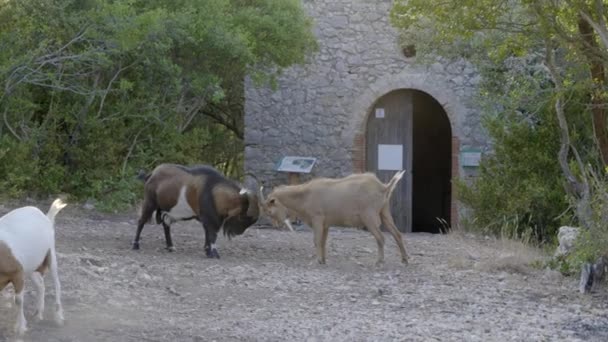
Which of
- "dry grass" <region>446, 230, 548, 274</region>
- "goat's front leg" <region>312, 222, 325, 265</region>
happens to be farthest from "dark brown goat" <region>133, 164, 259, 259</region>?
"dry grass" <region>446, 230, 548, 274</region>

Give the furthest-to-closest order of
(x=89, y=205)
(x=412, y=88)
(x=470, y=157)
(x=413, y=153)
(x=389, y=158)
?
(x=413, y=153)
(x=389, y=158)
(x=412, y=88)
(x=470, y=157)
(x=89, y=205)

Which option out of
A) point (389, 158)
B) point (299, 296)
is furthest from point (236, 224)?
point (389, 158)

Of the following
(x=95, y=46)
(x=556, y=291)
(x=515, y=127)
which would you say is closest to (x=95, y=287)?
(x=556, y=291)

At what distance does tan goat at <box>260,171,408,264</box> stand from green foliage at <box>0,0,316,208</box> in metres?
4.01

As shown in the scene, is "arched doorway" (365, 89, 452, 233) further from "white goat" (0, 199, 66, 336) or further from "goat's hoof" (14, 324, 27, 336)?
"goat's hoof" (14, 324, 27, 336)

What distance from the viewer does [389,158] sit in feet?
72.4

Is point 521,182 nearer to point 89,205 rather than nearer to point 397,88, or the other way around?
point 397,88

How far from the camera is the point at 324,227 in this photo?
13.6 metres

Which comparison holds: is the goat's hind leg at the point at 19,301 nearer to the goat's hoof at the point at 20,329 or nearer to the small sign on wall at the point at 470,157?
the goat's hoof at the point at 20,329

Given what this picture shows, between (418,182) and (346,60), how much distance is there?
4366 mm

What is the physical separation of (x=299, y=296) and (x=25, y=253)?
343 cm

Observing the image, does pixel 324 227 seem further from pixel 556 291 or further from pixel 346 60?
pixel 346 60

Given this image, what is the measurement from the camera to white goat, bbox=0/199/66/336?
27.1 ft

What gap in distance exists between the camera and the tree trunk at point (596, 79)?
12.8 meters
